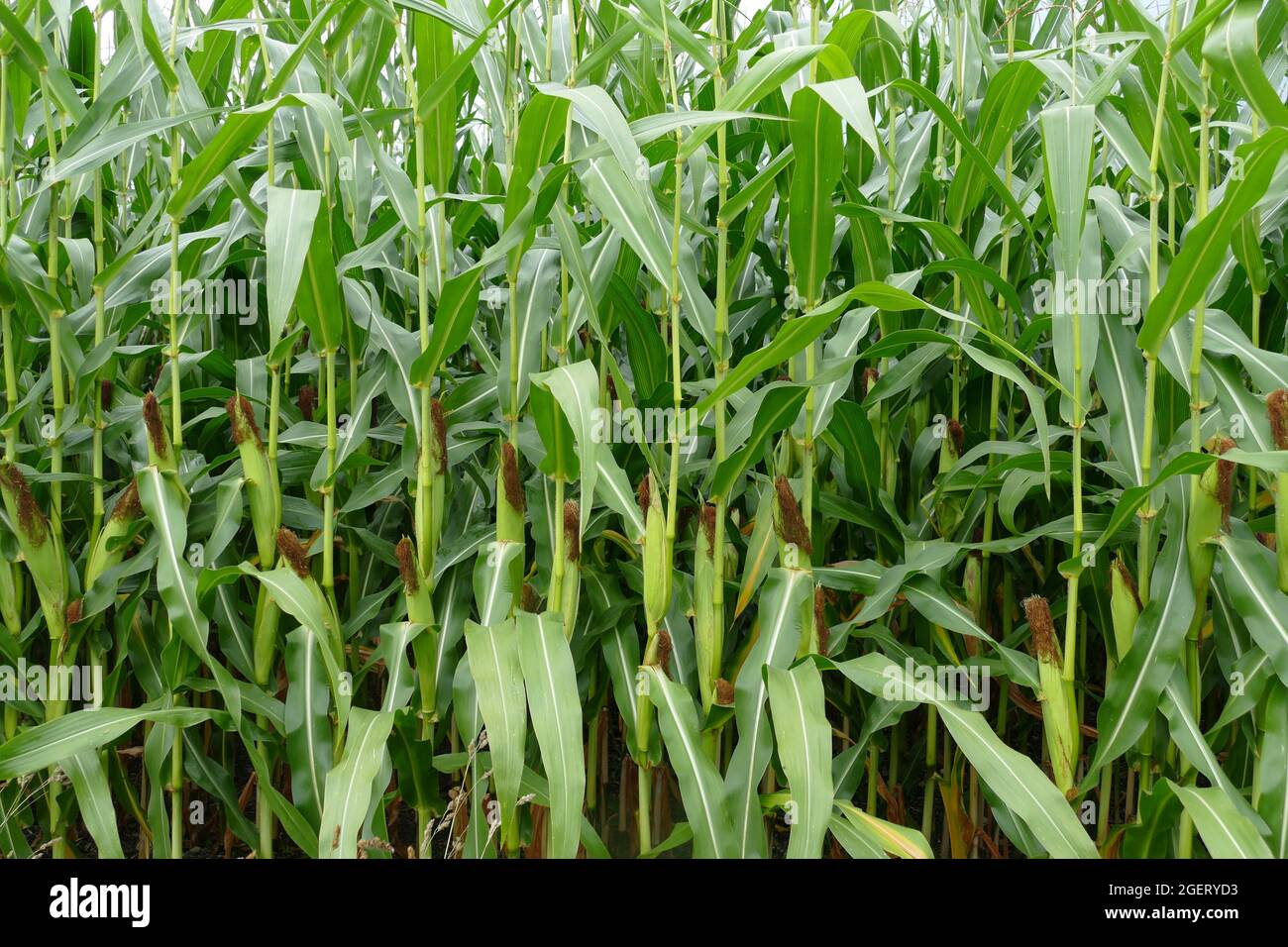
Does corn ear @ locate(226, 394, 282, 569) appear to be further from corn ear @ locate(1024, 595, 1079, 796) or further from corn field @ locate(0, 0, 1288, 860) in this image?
corn ear @ locate(1024, 595, 1079, 796)

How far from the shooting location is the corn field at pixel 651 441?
Answer: 153 centimetres

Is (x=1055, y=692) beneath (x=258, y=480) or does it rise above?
beneath

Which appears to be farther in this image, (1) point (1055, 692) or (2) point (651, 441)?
(2) point (651, 441)

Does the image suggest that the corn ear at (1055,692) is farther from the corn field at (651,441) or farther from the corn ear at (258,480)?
the corn ear at (258,480)

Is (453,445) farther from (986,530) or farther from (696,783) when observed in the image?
(986,530)

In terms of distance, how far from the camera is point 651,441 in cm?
181

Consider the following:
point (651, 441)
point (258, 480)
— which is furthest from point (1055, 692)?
point (258, 480)

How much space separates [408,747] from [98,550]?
30.5 inches

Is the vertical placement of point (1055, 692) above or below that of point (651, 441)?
below

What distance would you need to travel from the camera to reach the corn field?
1.53 m

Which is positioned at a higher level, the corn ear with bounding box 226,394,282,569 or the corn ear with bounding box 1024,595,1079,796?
the corn ear with bounding box 226,394,282,569

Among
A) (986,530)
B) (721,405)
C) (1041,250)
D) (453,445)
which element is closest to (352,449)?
(453,445)

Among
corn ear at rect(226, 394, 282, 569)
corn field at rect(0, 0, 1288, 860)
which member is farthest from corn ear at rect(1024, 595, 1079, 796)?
corn ear at rect(226, 394, 282, 569)

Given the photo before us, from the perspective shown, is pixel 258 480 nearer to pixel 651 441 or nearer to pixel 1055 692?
pixel 651 441
